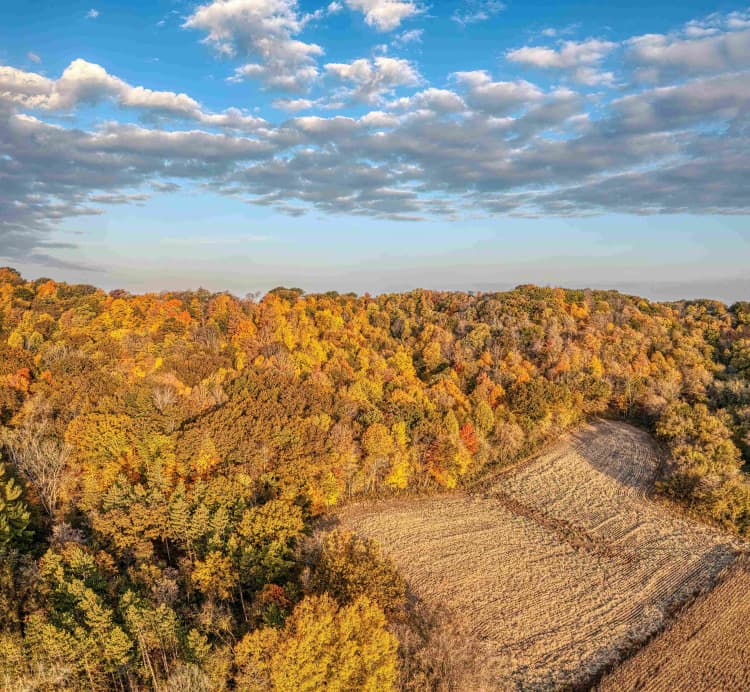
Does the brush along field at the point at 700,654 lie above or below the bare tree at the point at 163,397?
below

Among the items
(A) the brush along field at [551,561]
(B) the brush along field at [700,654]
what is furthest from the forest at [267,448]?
(B) the brush along field at [700,654]

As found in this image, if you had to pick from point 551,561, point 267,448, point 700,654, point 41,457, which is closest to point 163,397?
point 41,457

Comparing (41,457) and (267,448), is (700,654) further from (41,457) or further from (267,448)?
(41,457)

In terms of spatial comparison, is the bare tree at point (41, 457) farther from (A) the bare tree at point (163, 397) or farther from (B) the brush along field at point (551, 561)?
(B) the brush along field at point (551, 561)

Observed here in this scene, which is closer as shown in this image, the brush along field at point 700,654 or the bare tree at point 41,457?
the brush along field at point 700,654

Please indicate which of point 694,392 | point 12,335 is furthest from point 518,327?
point 12,335
